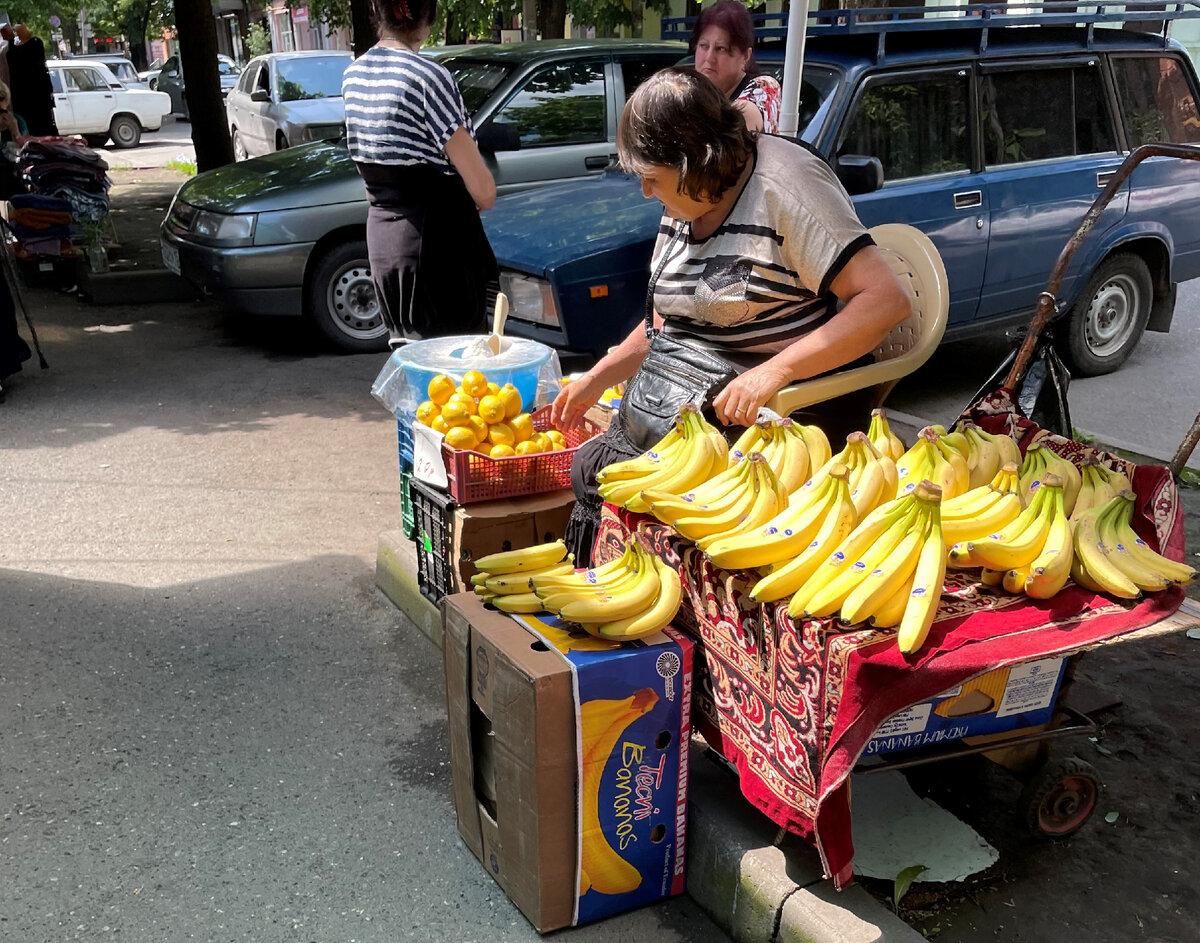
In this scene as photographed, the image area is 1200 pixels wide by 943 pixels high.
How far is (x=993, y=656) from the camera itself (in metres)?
2.28

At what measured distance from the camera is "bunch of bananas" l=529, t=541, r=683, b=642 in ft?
8.70

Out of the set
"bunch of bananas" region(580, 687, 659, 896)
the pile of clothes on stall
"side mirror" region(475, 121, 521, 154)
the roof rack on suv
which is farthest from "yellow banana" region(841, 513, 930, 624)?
the pile of clothes on stall

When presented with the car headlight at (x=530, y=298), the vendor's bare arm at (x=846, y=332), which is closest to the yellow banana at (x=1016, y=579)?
the vendor's bare arm at (x=846, y=332)

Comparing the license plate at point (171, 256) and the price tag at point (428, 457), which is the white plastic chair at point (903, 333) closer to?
the price tag at point (428, 457)

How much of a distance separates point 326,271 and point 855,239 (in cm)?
566

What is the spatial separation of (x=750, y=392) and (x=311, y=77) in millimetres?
14329

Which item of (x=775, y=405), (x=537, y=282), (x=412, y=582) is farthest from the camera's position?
(x=537, y=282)

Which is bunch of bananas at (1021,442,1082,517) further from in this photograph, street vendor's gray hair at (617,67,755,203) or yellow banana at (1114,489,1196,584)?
street vendor's gray hair at (617,67,755,203)

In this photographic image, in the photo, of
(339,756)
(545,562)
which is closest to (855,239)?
(545,562)

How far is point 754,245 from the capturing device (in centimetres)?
308

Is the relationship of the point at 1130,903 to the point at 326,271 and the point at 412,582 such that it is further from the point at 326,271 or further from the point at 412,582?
the point at 326,271

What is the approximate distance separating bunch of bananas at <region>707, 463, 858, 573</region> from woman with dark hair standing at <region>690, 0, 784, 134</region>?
262cm

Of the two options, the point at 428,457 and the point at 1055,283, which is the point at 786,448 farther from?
the point at 428,457

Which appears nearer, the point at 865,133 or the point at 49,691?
the point at 49,691
